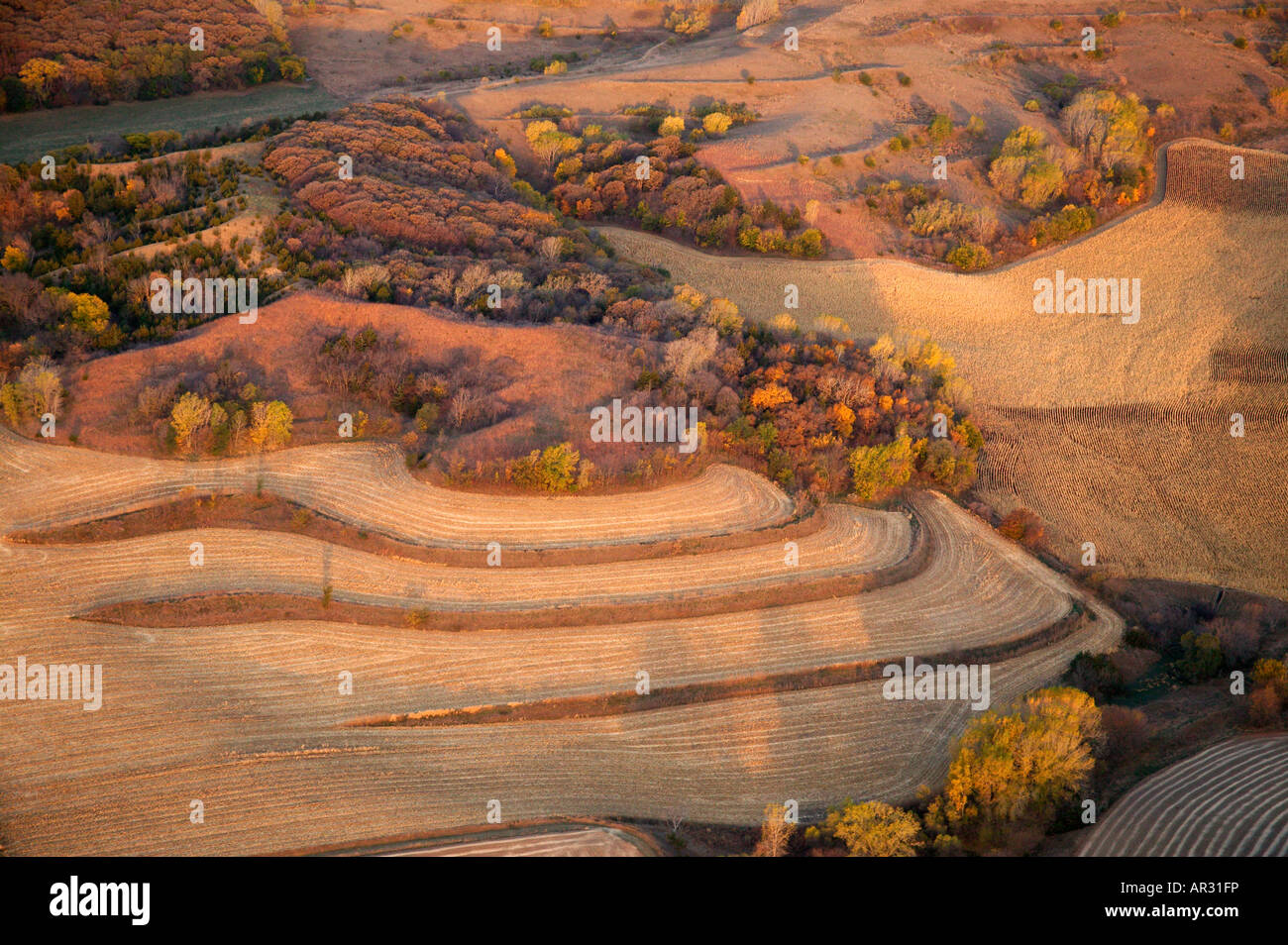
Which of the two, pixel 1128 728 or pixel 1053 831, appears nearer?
pixel 1053 831

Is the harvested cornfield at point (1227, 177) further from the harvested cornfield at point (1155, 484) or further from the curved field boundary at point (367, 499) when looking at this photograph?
the curved field boundary at point (367, 499)

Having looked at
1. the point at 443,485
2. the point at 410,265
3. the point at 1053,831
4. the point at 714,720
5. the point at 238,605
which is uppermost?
the point at 410,265

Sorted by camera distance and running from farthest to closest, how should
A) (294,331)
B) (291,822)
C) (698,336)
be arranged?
(698,336), (294,331), (291,822)

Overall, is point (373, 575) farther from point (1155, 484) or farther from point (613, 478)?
point (1155, 484)

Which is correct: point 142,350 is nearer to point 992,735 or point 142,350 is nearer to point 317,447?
point 317,447

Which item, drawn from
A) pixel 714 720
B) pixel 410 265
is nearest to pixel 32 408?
pixel 410 265

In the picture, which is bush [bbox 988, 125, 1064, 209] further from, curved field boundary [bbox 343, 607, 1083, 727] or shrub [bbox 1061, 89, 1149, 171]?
curved field boundary [bbox 343, 607, 1083, 727]

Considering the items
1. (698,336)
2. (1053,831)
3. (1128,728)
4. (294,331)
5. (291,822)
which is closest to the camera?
(291,822)

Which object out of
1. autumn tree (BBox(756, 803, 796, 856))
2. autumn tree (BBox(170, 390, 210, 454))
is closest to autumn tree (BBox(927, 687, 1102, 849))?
autumn tree (BBox(756, 803, 796, 856))
